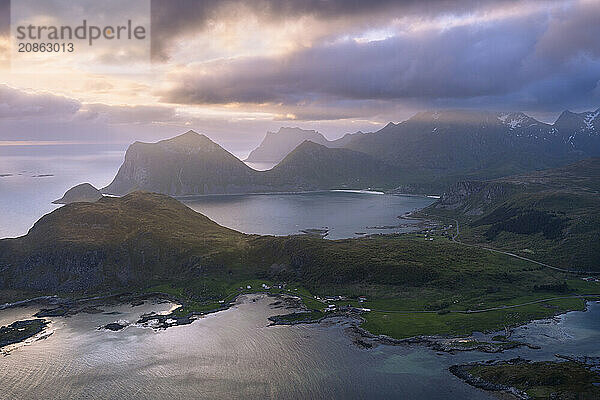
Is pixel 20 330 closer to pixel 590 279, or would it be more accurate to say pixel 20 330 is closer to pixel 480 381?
pixel 480 381

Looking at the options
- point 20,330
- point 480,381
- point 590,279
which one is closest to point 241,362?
point 480,381

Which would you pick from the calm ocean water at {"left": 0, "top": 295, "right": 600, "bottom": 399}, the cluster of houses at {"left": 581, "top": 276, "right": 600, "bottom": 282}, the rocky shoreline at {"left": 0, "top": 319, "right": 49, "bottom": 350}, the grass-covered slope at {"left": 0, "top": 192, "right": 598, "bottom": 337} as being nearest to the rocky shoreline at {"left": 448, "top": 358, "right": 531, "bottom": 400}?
the calm ocean water at {"left": 0, "top": 295, "right": 600, "bottom": 399}

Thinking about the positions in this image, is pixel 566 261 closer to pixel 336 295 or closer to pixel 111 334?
pixel 336 295

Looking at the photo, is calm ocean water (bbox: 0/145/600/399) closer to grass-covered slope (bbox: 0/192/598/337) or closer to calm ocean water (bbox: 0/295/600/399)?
calm ocean water (bbox: 0/295/600/399)

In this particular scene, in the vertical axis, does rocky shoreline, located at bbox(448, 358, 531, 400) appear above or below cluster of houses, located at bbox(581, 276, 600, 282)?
below

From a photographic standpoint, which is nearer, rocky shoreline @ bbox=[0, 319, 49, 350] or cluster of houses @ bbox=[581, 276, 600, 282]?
rocky shoreline @ bbox=[0, 319, 49, 350]

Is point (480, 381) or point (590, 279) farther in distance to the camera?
point (590, 279)

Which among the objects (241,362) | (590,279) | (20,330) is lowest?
(241,362)

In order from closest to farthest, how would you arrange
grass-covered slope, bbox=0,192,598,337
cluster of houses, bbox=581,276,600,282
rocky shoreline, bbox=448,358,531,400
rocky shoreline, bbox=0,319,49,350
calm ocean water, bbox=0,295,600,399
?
rocky shoreline, bbox=448,358,531,400 → calm ocean water, bbox=0,295,600,399 → rocky shoreline, bbox=0,319,49,350 → grass-covered slope, bbox=0,192,598,337 → cluster of houses, bbox=581,276,600,282

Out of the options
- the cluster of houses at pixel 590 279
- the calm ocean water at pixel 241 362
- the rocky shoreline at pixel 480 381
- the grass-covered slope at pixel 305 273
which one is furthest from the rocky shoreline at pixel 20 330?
the cluster of houses at pixel 590 279

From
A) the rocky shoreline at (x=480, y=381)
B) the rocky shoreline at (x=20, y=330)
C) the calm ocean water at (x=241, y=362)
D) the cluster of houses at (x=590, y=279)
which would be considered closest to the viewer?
the rocky shoreline at (x=480, y=381)

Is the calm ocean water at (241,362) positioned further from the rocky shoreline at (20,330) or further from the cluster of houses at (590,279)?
the cluster of houses at (590,279)
